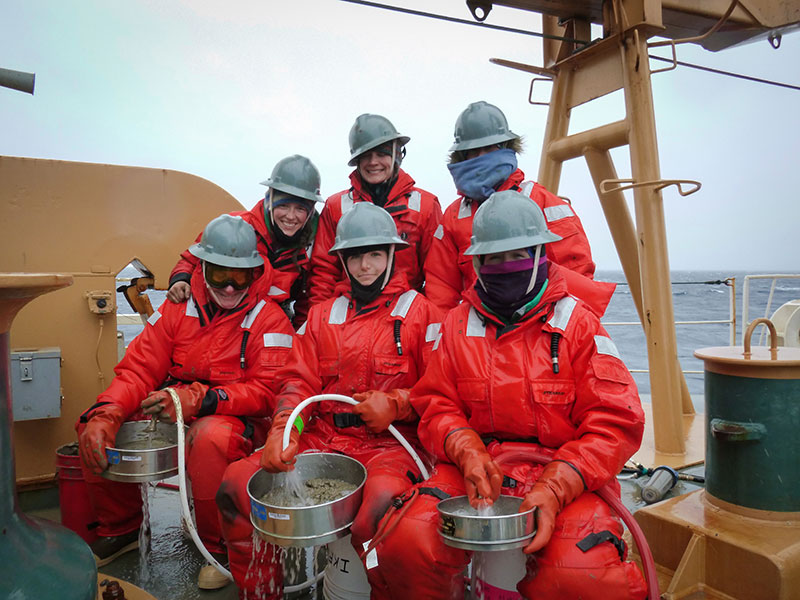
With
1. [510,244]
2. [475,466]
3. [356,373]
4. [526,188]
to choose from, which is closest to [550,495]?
[475,466]

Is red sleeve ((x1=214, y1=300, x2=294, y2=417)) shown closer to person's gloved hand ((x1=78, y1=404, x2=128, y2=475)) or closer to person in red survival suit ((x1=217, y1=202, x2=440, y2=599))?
person in red survival suit ((x1=217, y1=202, x2=440, y2=599))

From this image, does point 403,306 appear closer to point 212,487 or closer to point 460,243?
point 460,243

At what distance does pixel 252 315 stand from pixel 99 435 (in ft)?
3.22

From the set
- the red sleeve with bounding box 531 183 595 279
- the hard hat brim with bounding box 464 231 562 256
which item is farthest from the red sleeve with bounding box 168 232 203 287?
the red sleeve with bounding box 531 183 595 279

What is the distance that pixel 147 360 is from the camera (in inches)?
135

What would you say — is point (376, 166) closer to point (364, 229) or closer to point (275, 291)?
point (364, 229)

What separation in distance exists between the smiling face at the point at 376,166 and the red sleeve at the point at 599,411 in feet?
5.98

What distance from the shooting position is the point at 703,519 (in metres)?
2.64

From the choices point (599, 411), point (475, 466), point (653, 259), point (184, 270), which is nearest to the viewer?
point (475, 466)

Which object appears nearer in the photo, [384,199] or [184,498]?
[184,498]

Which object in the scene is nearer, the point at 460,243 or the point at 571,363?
the point at 571,363

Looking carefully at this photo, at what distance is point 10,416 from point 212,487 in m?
1.48

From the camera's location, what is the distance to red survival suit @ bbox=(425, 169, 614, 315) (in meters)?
3.35

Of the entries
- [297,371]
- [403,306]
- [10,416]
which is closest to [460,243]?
[403,306]
